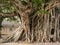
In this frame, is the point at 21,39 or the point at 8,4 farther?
the point at 21,39

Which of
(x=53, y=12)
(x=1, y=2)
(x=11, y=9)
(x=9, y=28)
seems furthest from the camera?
(x=9, y=28)

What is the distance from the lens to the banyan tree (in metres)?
6.48

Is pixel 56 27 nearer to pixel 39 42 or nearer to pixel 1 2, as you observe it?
pixel 39 42

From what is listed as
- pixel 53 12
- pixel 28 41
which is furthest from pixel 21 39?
pixel 53 12

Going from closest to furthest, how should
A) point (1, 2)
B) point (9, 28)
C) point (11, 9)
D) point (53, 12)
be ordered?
1. point (1, 2)
2. point (11, 9)
3. point (53, 12)
4. point (9, 28)

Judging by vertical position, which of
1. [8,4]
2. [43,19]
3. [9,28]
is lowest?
[9,28]

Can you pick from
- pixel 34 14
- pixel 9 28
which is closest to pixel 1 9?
pixel 34 14

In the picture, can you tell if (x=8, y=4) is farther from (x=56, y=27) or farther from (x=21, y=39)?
(x=56, y=27)

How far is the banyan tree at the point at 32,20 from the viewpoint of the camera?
6477 millimetres

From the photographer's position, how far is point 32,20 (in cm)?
701

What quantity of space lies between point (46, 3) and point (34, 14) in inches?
23.9

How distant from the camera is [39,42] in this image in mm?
6762

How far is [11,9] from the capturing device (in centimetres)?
683

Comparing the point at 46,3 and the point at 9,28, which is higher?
the point at 46,3
